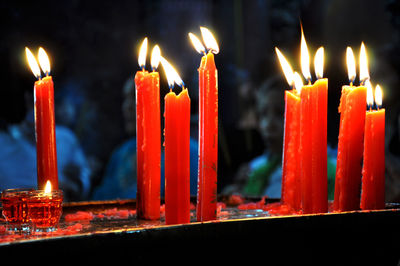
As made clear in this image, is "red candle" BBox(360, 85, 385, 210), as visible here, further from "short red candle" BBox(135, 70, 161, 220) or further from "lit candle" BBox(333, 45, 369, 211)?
"short red candle" BBox(135, 70, 161, 220)

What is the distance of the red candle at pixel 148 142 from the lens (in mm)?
1047

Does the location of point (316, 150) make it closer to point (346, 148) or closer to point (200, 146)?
point (346, 148)

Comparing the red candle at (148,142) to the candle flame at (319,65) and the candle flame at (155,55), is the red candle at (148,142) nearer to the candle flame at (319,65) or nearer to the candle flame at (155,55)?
the candle flame at (155,55)

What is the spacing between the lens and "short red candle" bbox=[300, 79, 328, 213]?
0.94m

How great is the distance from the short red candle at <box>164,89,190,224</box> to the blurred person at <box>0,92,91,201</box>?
323cm

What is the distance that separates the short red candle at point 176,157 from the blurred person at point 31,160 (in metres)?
3.23

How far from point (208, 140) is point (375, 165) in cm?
38

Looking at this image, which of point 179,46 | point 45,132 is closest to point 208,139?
point 45,132

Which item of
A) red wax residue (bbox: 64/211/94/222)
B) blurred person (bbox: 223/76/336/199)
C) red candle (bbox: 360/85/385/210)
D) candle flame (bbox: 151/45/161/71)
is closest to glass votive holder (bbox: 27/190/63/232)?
red wax residue (bbox: 64/211/94/222)

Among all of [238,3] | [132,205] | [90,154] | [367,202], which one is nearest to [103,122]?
[90,154]

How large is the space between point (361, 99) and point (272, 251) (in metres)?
0.38

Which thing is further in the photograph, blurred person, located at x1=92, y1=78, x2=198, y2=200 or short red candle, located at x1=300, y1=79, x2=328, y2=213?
blurred person, located at x1=92, y1=78, x2=198, y2=200

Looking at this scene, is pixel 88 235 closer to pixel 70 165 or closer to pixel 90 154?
pixel 70 165

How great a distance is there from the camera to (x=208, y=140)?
90 cm
